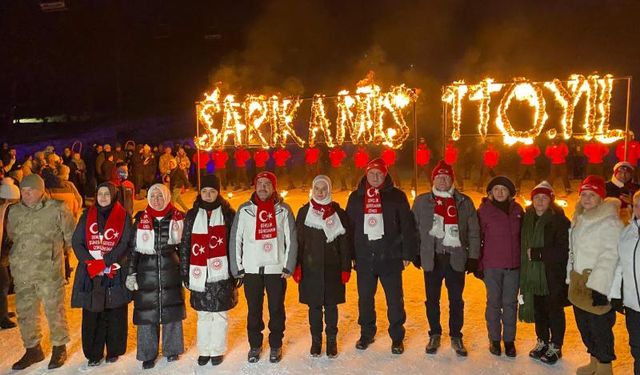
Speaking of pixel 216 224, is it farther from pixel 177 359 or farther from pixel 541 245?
pixel 541 245

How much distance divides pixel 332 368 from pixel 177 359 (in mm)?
1375

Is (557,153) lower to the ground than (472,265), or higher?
higher

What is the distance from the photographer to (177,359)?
4875 millimetres

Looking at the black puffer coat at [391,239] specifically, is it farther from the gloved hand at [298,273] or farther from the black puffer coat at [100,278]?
the black puffer coat at [100,278]

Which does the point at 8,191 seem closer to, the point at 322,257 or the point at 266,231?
the point at 266,231

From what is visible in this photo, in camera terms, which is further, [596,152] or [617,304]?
[596,152]

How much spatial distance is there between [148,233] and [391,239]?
2.09 metres

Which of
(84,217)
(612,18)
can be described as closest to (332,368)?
(84,217)

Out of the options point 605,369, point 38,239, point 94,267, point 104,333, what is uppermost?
point 38,239

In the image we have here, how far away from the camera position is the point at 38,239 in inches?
188

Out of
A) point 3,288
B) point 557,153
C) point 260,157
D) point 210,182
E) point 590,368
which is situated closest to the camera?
point 590,368

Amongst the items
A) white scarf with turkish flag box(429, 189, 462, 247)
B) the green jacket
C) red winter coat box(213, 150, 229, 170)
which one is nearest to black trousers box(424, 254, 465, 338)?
white scarf with turkish flag box(429, 189, 462, 247)

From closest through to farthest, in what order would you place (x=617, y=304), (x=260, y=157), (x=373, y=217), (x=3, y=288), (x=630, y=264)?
(x=630, y=264)
(x=617, y=304)
(x=373, y=217)
(x=3, y=288)
(x=260, y=157)

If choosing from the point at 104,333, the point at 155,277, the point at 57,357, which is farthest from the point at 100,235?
the point at 57,357
